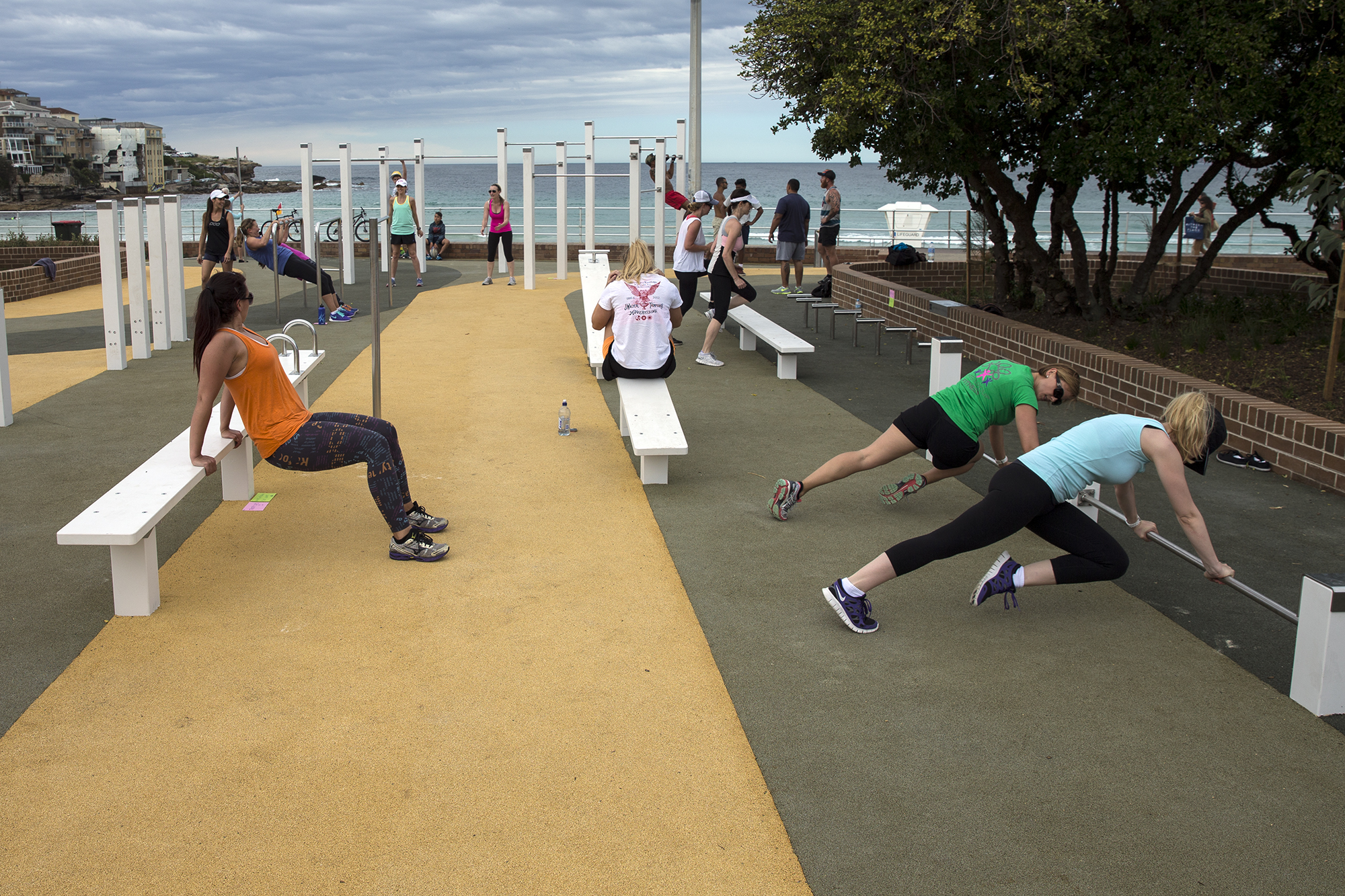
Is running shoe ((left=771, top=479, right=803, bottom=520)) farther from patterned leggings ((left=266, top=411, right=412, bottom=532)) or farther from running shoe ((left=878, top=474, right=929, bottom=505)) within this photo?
patterned leggings ((left=266, top=411, right=412, bottom=532))

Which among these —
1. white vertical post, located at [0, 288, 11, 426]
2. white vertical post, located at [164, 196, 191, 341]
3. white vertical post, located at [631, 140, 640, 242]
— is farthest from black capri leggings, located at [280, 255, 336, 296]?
white vertical post, located at [631, 140, 640, 242]

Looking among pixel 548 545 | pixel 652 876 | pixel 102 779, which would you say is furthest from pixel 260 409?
pixel 652 876

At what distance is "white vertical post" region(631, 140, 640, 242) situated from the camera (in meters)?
18.0

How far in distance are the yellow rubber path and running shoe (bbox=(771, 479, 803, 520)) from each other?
2.47ft

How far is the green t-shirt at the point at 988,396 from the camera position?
215 inches

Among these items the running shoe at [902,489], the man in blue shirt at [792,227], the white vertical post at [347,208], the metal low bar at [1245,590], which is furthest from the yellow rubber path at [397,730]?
the white vertical post at [347,208]

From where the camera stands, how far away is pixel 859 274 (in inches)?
615

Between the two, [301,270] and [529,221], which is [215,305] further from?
[529,221]

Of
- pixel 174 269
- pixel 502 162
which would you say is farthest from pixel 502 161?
pixel 174 269

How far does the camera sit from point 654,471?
23.1 feet

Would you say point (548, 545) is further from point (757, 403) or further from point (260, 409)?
point (757, 403)

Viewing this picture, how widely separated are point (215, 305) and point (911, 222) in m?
31.4

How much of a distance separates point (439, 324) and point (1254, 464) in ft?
32.9

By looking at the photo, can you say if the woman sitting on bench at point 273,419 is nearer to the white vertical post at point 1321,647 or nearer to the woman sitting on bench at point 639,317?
the woman sitting on bench at point 639,317
